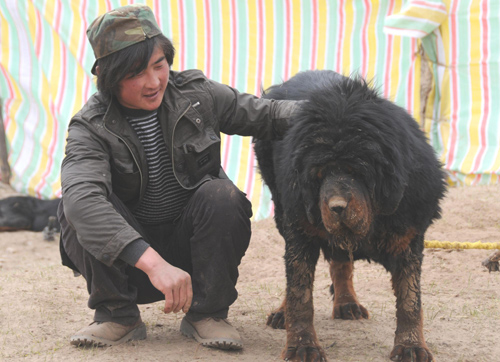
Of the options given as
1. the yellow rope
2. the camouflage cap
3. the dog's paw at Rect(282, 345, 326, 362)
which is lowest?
the dog's paw at Rect(282, 345, 326, 362)

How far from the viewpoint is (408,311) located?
312 cm

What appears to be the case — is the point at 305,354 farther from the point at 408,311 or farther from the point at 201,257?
the point at 201,257

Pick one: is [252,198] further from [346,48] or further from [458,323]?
[458,323]

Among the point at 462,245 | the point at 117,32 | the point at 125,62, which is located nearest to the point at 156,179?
the point at 125,62

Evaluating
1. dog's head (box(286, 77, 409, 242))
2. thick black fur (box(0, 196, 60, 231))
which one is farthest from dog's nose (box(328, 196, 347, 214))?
thick black fur (box(0, 196, 60, 231))

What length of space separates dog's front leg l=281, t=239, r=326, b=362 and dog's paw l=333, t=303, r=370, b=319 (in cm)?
77

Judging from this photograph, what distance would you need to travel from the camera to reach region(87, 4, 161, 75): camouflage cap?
3.04m

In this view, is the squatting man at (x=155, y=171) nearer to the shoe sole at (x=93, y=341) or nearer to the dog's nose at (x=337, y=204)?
the shoe sole at (x=93, y=341)

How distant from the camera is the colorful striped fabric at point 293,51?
23.8ft

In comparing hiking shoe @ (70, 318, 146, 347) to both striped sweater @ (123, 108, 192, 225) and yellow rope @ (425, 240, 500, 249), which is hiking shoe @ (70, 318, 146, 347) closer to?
striped sweater @ (123, 108, 192, 225)

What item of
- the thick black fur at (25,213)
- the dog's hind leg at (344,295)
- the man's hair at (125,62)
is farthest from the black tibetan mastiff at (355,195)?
the thick black fur at (25,213)

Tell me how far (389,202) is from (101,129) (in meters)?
1.42

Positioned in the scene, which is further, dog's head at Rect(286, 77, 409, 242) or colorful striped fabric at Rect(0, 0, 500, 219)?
colorful striped fabric at Rect(0, 0, 500, 219)

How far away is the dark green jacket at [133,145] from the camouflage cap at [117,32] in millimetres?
284
